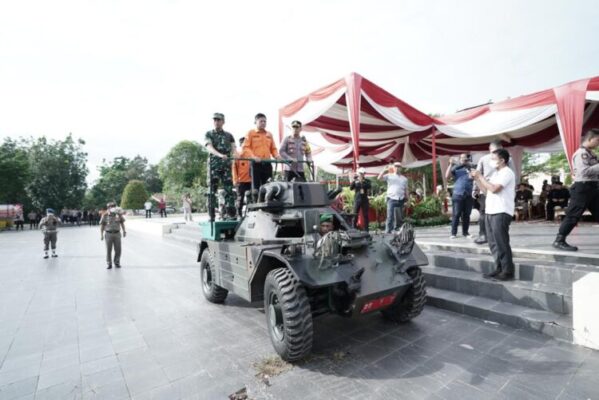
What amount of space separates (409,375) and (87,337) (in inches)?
149

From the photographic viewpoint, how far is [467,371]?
2729 mm

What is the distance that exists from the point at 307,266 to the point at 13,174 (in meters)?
36.7

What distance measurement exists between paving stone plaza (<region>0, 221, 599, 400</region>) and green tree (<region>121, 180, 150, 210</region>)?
135 ft

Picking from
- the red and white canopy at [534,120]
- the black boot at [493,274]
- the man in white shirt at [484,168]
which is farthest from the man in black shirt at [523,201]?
the black boot at [493,274]

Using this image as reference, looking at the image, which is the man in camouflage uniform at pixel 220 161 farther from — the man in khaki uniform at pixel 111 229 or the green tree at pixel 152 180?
the green tree at pixel 152 180

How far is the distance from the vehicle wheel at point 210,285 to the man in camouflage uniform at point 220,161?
807 mm

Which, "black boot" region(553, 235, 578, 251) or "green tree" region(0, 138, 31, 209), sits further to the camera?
"green tree" region(0, 138, 31, 209)

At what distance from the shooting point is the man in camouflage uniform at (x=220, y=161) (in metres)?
5.13

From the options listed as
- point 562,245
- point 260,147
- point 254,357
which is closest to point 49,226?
point 260,147

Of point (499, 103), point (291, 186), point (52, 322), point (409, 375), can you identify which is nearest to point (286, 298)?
point (409, 375)

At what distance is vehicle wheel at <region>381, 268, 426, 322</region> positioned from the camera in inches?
141

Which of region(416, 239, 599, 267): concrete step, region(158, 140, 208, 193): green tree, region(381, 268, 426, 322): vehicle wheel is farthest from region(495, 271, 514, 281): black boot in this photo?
region(158, 140, 208, 193): green tree

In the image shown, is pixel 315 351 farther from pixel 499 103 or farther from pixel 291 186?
pixel 499 103

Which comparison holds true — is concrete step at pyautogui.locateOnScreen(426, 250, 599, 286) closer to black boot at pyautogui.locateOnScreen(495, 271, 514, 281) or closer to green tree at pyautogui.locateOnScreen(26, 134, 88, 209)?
black boot at pyautogui.locateOnScreen(495, 271, 514, 281)
